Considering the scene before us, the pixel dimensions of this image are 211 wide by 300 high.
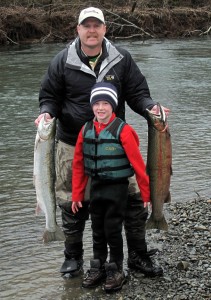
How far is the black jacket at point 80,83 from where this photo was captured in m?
Result: 4.38

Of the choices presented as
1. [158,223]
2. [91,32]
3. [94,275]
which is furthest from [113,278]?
[91,32]

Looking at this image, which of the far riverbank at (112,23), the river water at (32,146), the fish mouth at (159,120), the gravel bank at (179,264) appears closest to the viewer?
the fish mouth at (159,120)

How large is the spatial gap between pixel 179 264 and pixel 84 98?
186cm

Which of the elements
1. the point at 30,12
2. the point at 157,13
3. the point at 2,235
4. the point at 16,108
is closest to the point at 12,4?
the point at 30,12

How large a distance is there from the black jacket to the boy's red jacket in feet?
0.76

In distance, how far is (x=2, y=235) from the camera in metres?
6.05

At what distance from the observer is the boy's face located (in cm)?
423

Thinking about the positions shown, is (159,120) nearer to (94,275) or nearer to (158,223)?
(158,223)

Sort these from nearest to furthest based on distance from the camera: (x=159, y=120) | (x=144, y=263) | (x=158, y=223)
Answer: (x=159, y=120) → (x=158, y=223) → (x=144, y=263)

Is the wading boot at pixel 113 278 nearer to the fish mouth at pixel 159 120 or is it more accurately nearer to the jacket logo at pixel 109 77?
the fish mouth at pixel 159 120

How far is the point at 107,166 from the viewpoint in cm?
428

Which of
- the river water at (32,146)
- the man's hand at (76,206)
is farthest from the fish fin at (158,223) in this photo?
the river water at (32,146)

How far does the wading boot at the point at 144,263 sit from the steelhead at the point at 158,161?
1.43ft

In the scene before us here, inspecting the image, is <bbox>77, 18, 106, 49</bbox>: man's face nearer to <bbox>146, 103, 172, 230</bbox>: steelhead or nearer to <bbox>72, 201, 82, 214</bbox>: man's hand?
<bbox>146, 103, 172, 230</bbox>: steelhead
